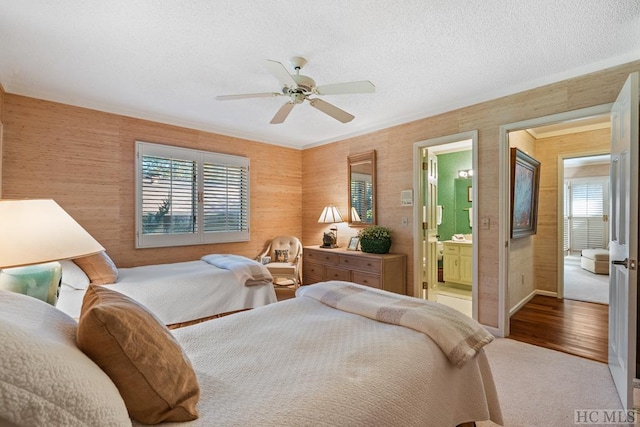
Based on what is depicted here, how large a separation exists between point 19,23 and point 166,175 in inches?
86.8

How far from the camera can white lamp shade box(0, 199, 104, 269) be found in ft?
4.20

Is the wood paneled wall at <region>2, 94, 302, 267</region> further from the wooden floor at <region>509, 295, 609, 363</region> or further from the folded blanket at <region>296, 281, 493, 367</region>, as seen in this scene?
the wooden floor at <region>509, 295, 609, 363</region>

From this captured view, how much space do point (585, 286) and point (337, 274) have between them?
176 inches

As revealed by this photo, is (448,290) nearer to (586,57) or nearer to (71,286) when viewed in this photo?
(586,57)

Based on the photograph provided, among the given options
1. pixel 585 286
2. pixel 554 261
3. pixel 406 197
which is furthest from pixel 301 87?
pixel 585 286

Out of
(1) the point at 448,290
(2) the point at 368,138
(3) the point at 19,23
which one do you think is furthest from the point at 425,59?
(1) the point at 448,290

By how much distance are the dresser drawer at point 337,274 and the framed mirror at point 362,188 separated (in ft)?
2.64

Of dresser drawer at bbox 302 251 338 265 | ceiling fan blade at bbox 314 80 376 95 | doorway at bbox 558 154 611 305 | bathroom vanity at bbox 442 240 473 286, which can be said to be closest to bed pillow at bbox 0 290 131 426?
ceiling fan blade at bbox 314 80 376 95

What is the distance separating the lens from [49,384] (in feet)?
2.13

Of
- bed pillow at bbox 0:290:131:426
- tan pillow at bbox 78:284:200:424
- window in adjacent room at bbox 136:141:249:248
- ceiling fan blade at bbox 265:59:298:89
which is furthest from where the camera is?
window in adjacent room at bbox 136:141:249:248

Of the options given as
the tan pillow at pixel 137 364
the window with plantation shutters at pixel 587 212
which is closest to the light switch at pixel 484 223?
the tan pillow at pixel 137 364

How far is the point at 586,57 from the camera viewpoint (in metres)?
2.56

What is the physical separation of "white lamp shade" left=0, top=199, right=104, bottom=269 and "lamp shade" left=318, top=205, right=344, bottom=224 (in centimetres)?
367

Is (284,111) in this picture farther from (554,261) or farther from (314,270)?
(554,261)
